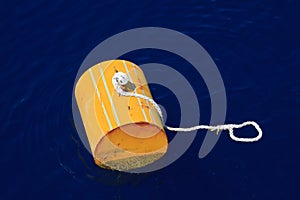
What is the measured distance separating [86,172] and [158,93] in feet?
12.4

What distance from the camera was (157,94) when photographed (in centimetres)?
1728

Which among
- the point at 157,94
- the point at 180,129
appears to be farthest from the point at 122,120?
the point at 157,94

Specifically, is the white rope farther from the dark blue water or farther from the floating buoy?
the dark blue water

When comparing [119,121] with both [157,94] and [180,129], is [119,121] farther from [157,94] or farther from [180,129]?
[157,94]

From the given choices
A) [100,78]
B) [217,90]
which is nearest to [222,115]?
[217,90]

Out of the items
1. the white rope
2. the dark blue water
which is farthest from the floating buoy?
the dark blue water

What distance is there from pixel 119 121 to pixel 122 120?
0.08m

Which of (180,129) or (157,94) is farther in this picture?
(157,94)

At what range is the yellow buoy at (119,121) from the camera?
45.2ft

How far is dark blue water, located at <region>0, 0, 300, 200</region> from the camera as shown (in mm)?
15039

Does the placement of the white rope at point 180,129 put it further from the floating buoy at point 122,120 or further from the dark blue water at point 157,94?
the dark blue water at point 157,94

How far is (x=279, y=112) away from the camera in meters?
16.6

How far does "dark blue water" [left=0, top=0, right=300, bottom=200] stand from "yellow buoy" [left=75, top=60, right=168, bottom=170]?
0.98m

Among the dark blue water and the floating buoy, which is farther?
the dark blue water
